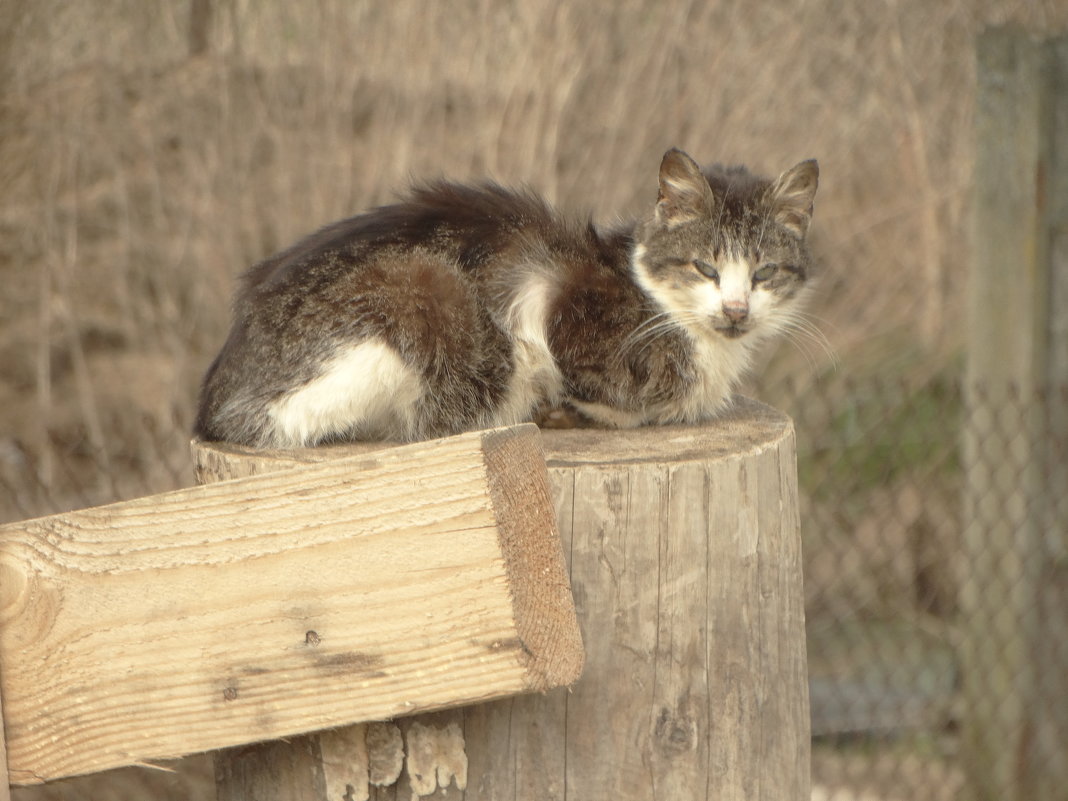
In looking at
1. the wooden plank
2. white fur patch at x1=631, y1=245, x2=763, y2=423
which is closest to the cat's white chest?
white fur patch at x1=631, y1=245, x2=763, y2=423

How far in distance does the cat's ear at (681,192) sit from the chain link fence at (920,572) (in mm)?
2053

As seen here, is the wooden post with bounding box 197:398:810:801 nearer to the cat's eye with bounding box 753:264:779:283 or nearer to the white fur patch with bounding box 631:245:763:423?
the white fur patch with bounding box 631:245:763:423

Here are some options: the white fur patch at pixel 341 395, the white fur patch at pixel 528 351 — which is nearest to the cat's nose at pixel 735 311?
the white fur patch at pixel 528 351

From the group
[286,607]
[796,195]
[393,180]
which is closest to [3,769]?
[286,607]

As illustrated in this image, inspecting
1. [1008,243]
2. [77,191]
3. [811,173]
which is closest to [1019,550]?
[1008,243]

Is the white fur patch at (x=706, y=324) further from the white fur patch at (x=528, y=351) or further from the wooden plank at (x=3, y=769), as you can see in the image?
the wooden plank at (x=3, y=769)

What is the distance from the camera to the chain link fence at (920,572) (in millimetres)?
4617

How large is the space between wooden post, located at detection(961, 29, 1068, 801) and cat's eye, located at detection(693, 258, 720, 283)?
1979mm

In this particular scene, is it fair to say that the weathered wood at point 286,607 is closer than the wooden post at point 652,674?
Yes

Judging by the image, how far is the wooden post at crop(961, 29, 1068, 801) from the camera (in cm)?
456

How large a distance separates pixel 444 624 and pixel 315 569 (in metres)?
0.19

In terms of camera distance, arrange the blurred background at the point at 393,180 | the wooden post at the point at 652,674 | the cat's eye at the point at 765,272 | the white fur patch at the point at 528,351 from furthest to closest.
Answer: the blurred background at the point at 393,180, the cat's eye at the point at 765,272, the white fur patch at the point at 528,351, the wooden post at the point at 652,674

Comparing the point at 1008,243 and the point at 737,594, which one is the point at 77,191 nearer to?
the point at 1008,243

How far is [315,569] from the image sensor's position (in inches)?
64.9
